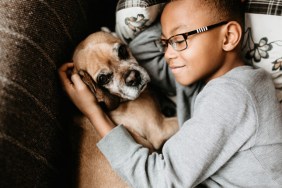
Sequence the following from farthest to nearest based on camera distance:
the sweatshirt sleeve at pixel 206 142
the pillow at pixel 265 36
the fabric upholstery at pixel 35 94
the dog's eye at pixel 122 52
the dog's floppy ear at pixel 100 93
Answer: the dog's eye at pixel 122 52
the dog's floppy ear at pixel 100 93
the pillow at pixel 265 36
the sweatshirt sleeve at pixel 206 142
the fabric upholstery at pixel 35 94

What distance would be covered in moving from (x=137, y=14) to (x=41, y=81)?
0.62 metres

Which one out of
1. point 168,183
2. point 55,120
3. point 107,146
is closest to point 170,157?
point 168,183

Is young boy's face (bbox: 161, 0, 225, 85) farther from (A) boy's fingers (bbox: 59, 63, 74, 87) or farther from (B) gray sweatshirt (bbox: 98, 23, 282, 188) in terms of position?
(A) boy's fingers (bbox: 59, 63, 74, 87)

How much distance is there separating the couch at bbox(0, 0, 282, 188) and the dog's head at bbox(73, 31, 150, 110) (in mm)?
72

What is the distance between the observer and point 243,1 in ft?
4.77

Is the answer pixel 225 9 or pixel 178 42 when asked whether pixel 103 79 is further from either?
pixel 225 9

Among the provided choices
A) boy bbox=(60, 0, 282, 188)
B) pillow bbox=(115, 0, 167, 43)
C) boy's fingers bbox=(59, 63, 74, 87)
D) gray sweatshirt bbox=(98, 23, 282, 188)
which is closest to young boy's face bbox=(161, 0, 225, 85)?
boy bbox=(60, 0, 282, 188)

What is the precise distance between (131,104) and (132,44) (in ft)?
1.11

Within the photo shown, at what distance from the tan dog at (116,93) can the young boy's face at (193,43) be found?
11.6 inches

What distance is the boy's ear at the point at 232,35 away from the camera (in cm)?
133

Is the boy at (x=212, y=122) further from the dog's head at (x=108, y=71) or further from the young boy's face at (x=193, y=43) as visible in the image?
the dog's head at (x=108, y=71)

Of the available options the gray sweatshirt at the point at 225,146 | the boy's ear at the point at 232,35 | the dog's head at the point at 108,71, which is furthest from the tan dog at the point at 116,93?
the boy's ear at the point at 232,35

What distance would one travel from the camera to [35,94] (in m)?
1.20

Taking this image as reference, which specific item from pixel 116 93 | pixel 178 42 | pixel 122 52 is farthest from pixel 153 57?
pixel 178 42
